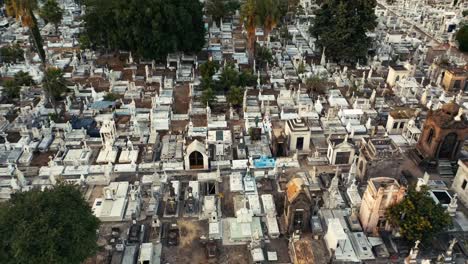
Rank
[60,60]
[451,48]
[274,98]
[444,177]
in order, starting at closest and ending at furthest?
[444,177] < [274,98] < [60,60] < [451,48]

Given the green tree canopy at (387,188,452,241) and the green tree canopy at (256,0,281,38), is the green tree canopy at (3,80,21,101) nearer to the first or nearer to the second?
the green tree canopy at (256,0,281,38)

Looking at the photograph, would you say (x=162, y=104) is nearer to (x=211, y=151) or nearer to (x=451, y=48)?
(x=211, y=151)

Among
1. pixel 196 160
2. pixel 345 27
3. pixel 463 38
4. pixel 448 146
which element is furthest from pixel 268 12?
pixel 463 38

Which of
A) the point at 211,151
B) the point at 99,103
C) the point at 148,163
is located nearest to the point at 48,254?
the point at 148,163

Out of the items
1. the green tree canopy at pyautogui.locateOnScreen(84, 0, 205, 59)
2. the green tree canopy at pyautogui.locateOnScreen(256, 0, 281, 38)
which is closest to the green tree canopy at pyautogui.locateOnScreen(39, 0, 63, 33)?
the green tree canopy at pyautogui.locateOnScreen(84, 0, 205, 59)

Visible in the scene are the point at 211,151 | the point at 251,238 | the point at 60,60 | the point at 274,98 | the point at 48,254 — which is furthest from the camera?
the point at 60,60

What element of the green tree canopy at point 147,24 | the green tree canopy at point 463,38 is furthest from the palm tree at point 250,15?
the green tree canopy at point 463,38
